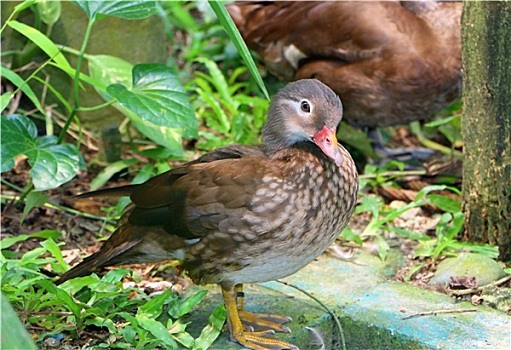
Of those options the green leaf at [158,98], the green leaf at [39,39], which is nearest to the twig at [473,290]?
the green leaf at [158,98]

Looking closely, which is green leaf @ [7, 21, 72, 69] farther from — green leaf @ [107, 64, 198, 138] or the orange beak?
the orange beak

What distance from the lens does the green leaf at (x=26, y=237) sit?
3.49 meters

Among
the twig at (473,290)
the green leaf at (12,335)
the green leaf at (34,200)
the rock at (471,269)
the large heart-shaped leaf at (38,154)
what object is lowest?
the twig at (473,290)

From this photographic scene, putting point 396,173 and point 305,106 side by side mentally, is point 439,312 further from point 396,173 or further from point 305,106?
point 396,173

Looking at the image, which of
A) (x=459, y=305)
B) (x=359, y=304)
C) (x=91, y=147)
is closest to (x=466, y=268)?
(x=459, y=305)

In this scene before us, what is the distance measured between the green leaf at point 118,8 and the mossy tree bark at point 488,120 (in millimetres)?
1345

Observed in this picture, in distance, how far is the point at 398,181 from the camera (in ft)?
15.2

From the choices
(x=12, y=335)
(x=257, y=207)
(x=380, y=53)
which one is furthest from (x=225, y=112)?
(x=12, y=335)

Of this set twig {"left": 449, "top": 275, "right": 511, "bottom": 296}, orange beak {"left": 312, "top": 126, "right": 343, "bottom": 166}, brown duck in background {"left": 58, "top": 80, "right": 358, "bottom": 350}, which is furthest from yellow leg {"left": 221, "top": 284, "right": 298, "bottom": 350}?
twig {"left": 449, "top": 275, "right": 511, "bottom": 296}

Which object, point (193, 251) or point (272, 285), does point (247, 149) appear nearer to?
point (193, 251)

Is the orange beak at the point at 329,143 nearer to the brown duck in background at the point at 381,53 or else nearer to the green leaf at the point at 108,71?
the green leaf at the point at 108,71

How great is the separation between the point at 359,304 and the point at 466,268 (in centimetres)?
52

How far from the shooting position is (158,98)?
11.8ft

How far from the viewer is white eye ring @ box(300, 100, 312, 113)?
2.91 meters
